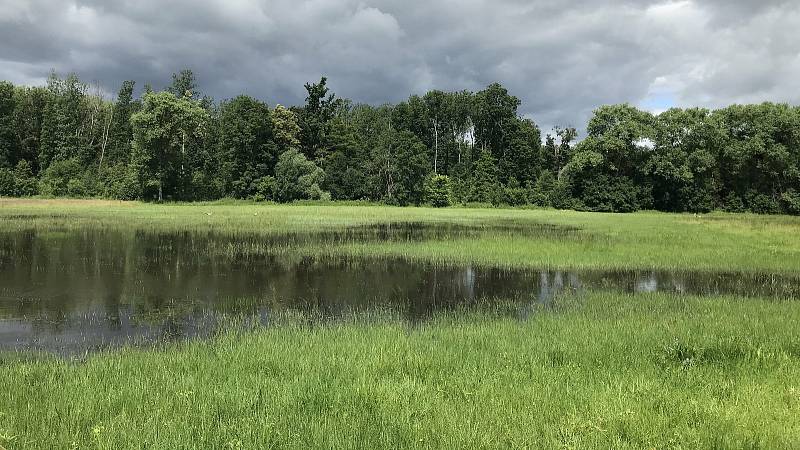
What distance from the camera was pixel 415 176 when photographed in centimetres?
8088

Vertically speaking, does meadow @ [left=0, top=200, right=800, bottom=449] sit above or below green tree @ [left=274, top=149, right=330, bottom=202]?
below

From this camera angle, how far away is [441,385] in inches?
291

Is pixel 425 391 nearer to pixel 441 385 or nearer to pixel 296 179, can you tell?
pixel 441 385

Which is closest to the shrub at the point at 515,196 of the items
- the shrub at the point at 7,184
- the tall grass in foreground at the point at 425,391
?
the shrub at the point at 7,184

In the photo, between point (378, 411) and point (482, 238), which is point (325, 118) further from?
point (378, 411)

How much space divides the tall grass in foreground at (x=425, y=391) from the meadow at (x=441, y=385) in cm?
3

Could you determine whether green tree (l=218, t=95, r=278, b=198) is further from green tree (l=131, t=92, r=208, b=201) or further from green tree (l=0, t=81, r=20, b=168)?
green tree (l=0, t=81, r=20, b=168)

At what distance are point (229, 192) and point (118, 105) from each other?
1160 inches

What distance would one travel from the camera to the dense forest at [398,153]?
69000mm

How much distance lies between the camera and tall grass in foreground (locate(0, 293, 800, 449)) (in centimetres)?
573

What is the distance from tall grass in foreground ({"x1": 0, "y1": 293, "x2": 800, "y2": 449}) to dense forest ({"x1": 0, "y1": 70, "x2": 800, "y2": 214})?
217ft

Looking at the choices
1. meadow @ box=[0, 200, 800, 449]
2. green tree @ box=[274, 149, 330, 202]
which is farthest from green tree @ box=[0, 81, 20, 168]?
meadow @ box=[0, 200, 800, 449]

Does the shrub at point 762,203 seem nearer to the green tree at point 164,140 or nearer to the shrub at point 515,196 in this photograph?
the shrub at point 515,196

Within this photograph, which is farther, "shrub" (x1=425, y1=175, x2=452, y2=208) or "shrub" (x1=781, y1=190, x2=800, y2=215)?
"shrub" (x1=425, y1=175, x2=452, y2=208)
